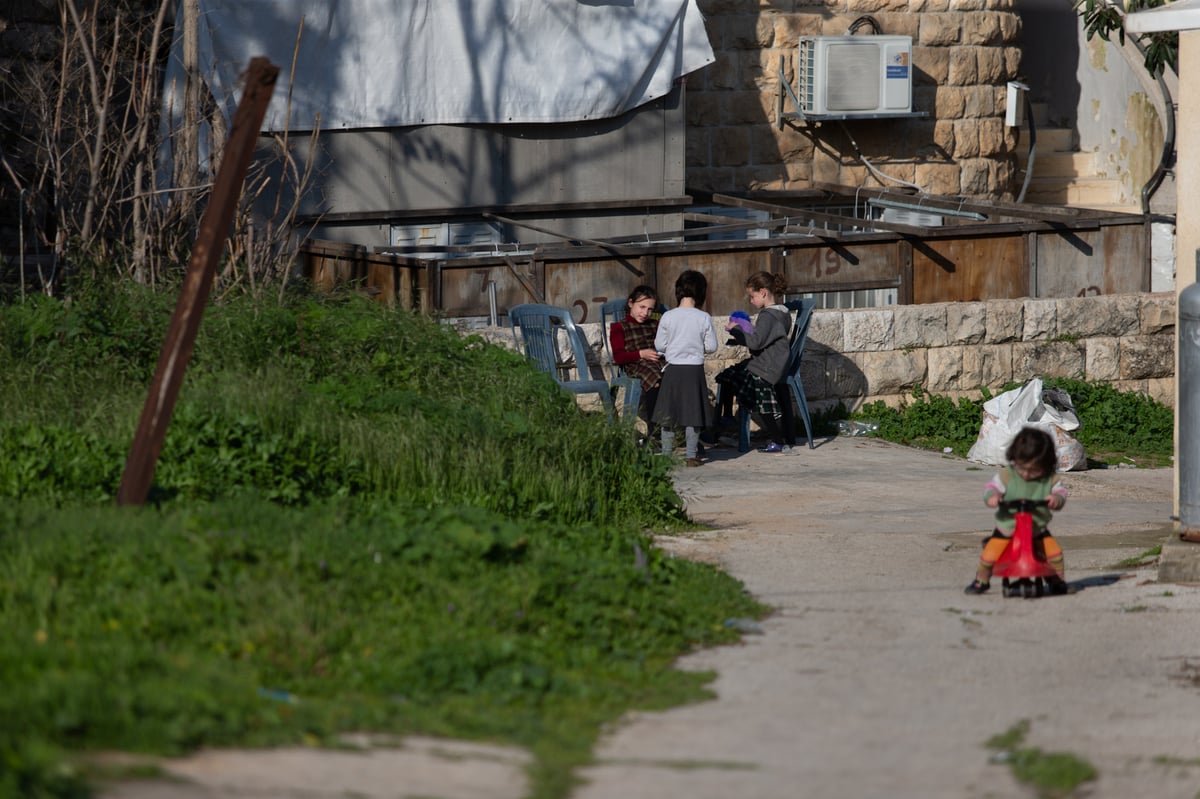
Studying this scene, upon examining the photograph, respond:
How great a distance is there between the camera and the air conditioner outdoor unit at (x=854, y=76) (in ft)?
53.8

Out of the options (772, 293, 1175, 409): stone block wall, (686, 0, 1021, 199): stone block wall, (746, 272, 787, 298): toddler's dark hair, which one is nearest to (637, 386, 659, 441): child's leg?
(746, 272, 787, 298): toddler's dark hair

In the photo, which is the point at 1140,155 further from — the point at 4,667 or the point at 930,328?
the point at 4,667

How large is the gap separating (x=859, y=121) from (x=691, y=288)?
731 centimetres

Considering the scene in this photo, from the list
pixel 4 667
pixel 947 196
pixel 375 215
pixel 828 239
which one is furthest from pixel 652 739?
pixel 947 196

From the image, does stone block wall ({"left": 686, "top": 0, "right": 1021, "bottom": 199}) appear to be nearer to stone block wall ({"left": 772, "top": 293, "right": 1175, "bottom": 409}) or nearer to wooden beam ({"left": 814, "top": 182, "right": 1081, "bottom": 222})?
wooden beam ({"left": 814, "top": 182, "right": 1081, "bottom": 222})

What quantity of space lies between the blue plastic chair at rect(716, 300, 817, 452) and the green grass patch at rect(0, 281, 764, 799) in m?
2.42

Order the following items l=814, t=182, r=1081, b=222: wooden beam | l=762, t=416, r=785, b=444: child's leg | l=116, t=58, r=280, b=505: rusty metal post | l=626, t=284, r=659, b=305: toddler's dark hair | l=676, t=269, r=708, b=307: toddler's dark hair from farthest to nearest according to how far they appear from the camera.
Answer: l=814, t=182, r=1081, b=222: wooden beam, l=762, t=416, r=785, b=444: child's leg, l=626, t=284, r=659, b=305: toddler's dark hair, l=676, t=269, r=708, b=307: toddler's dark hair, l=116, t=58, r=280, b=505: rusty metal post

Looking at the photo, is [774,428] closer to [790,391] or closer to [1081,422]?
[790,391]

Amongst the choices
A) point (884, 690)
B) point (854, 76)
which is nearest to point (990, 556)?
point (884, 690)

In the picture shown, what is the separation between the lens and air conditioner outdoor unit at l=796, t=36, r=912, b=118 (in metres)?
16.4

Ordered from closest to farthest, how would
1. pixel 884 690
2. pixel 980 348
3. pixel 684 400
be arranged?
1. pixel 884 690
2. pixel 684 400
3. pixel 980 348

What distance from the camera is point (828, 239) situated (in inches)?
484

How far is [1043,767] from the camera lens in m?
4.36

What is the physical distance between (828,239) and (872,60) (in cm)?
Result: 503
